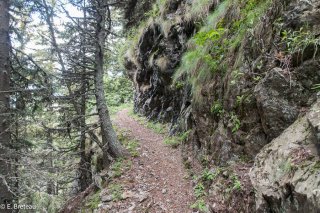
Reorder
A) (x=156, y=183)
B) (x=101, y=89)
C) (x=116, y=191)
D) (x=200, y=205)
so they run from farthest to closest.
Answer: (x=101, y=89)
(x=156, y=183)
(x=116, y=191)
(x=200, y=205)

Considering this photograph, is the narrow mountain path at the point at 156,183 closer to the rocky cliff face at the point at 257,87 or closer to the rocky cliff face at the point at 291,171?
the rocky cliff face at the point at 257,87

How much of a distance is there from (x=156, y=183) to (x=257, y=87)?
3724 millimetres

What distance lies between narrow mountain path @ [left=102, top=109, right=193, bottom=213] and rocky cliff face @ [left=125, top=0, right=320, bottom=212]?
0.73 meters

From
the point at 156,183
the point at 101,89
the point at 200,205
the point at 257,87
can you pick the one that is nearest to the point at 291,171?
the point at 257,87

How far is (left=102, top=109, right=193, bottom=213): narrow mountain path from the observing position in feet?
18.9

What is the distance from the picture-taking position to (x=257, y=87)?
15.0 feet

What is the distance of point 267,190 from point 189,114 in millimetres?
4824

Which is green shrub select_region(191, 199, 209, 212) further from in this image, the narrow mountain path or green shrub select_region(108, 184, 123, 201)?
green shrub select_region(108, 184, 123, 201)

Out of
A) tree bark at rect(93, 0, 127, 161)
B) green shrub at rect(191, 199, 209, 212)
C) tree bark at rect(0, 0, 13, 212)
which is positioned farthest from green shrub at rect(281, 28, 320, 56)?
tree bark at rect(0, 0, 13, 212)

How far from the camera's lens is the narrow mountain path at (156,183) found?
577 centimetres

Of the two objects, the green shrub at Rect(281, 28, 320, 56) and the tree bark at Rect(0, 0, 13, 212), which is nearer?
the green shrub at Rect(281, 28, 320, 56)

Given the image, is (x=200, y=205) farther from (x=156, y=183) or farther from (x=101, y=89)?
(x=101, y=89)

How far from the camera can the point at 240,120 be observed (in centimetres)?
515

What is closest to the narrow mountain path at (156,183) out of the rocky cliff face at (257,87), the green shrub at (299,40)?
the rocky cliff face at (257,87)
